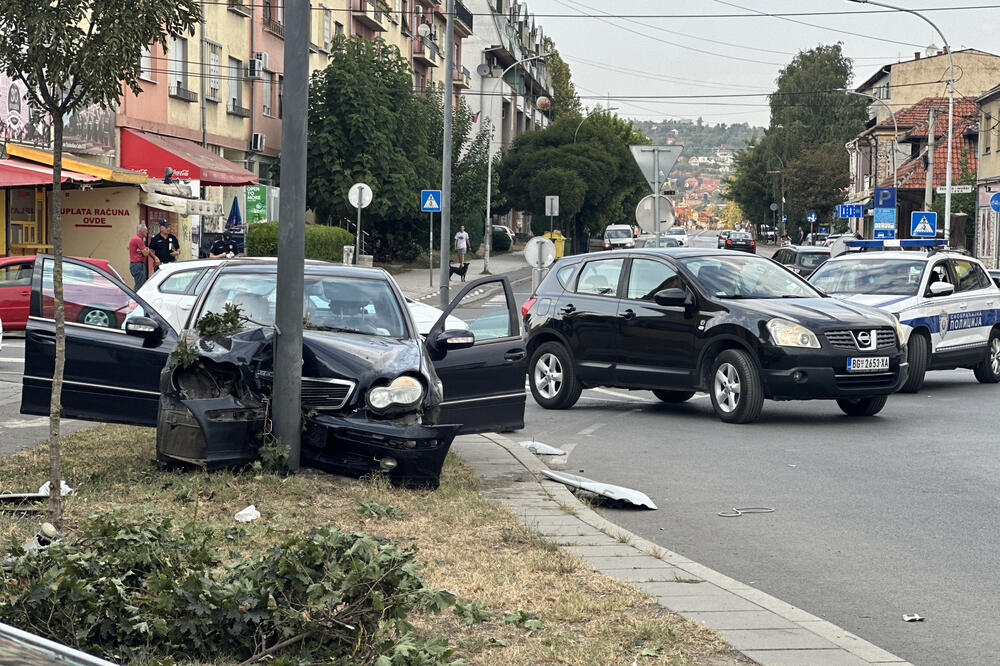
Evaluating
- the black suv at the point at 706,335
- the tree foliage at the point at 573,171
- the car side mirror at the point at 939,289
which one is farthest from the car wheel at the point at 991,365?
the tree foliage at the point at 573,171

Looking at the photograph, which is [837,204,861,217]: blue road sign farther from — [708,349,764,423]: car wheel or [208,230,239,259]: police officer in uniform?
[708,349,764,423]: car wheel

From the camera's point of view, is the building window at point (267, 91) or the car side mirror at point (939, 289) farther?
the building window at point (267, 91)

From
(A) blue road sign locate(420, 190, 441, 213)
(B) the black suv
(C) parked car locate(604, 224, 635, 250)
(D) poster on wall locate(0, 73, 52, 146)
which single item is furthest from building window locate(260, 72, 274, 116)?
(B) the black suv

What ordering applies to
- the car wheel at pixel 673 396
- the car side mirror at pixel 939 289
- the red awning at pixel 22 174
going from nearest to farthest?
the car wheel at pixel 673 396 < the car side mirror at pixel 939 289 < the red awning at pixel 22 174

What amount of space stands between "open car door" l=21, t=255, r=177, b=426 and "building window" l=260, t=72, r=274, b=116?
1332 inches

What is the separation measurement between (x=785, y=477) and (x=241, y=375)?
13.7ft

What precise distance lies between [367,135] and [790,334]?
107 feet

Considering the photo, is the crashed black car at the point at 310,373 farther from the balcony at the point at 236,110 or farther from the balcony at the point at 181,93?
the balcony at the point at 236,110

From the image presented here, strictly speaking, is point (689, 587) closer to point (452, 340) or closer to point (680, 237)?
point (452, 340)

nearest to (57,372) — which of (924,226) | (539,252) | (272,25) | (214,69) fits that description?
(539,252)

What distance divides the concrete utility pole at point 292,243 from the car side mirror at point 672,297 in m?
5.63

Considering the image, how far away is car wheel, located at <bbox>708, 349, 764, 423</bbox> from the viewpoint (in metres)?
13.1

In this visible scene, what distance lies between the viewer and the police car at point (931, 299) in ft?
53.6

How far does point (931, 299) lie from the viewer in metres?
16.6
